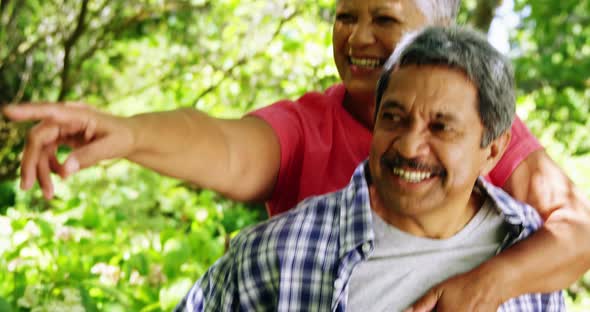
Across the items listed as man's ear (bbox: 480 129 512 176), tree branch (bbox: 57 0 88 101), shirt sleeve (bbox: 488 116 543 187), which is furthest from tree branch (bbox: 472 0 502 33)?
man's ear (bbox: 480 129 512 176)

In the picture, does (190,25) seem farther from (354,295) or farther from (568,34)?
(354,295)

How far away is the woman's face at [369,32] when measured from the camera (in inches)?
74.3

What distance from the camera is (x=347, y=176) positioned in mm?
1939

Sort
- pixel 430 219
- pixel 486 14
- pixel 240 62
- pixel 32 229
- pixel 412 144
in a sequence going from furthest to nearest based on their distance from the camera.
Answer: pixel 486 14 → pixel 240 62 → pixel 32 229 → pixel 430 219 → pixel 412 144

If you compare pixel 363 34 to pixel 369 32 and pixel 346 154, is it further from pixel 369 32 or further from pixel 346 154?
pixel 346 154

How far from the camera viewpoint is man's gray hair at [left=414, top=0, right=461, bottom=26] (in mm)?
1918

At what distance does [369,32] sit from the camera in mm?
1900

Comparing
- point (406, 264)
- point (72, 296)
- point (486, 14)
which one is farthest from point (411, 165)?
point (486, 14)

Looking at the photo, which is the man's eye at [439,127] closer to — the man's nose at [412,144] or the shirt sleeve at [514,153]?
the man's nose at [412,144]

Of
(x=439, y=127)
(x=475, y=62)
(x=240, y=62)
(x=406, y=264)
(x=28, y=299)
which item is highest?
(x=475, y=62)

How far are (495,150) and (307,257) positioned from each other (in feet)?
1.82

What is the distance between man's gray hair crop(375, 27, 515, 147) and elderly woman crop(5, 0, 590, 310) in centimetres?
21

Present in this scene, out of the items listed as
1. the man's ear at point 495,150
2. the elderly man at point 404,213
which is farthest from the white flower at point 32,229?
the man's ear at point 495,150

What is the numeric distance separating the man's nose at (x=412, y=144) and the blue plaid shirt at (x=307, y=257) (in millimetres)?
165
